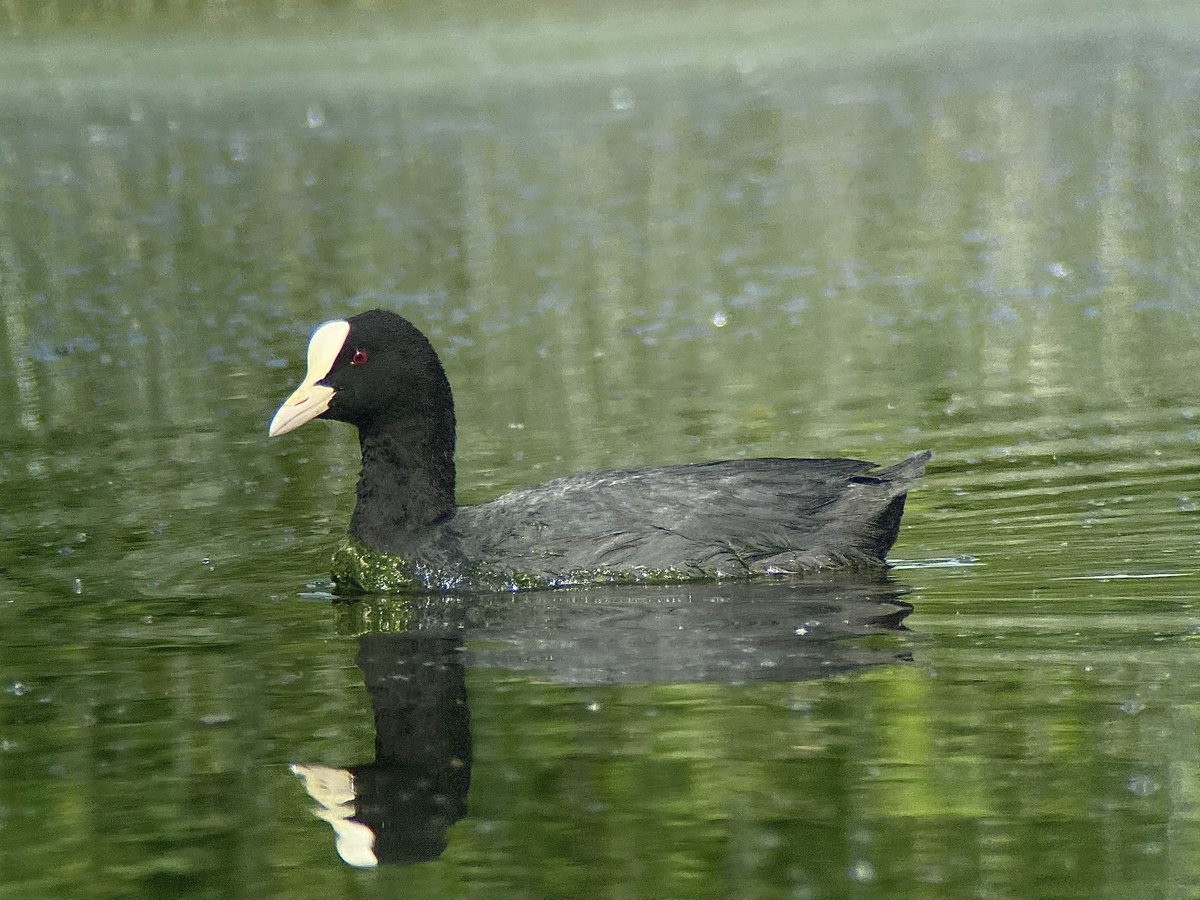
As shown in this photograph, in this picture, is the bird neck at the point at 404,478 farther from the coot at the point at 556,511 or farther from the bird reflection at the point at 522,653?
the bird reflection at the point at 522,653

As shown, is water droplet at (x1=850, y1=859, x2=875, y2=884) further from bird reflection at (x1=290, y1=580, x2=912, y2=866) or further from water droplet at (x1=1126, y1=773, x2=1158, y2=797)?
bird reflection at (x1=290, y1=580, x2=912, y2=866)

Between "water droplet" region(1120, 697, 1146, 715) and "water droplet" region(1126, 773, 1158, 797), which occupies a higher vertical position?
"water droplet" region(1120, 697, 1146, 715)

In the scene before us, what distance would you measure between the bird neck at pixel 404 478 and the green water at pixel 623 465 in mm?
467

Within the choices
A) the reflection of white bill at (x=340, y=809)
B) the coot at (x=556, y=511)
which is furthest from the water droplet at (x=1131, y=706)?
the reflection of white bill at (x=340, y=809)

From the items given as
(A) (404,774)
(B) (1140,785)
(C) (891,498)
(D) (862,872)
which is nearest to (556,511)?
(C) (891,498)

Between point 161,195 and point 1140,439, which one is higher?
point 161,195

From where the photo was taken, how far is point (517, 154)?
27547mm

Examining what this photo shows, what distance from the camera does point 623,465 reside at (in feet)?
38.0

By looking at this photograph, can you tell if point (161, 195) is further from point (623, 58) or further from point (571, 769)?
point (571, 769)

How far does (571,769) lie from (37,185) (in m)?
23.3

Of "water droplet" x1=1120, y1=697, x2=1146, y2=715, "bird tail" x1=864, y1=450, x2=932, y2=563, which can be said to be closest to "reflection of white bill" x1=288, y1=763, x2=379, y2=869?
"water droplet" x1=1120, y1=697, x2=1146, y2=715

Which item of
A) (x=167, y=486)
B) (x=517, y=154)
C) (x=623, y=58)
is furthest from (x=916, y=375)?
(x=623, y=58)

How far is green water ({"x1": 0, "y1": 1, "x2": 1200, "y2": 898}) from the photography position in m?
6.00

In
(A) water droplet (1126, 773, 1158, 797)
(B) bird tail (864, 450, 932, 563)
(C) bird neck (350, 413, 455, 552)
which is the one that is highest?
(C) bird neck (350, 413, 455, 552)
